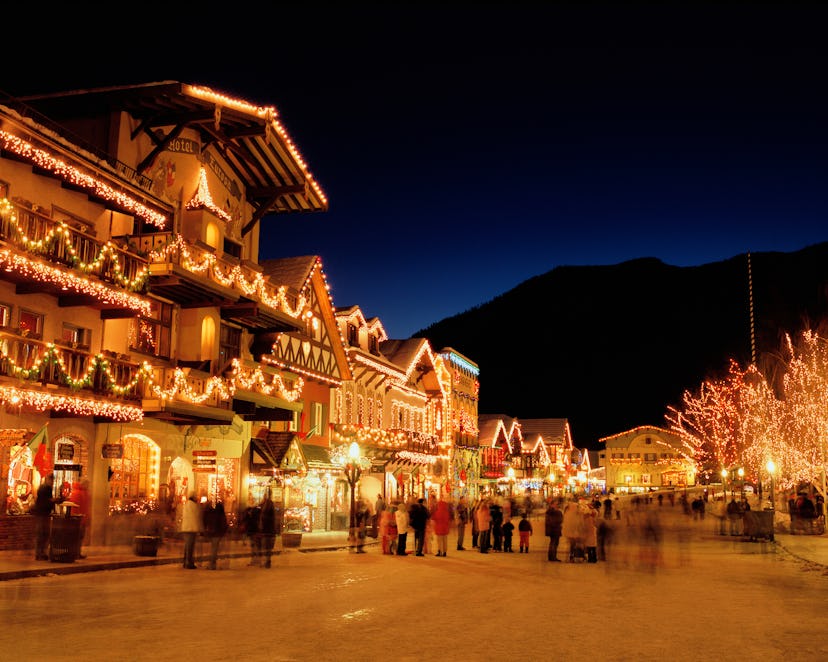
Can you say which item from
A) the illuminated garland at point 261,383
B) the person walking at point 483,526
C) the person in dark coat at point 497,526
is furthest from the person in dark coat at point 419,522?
the illuminated garland at point 261,383

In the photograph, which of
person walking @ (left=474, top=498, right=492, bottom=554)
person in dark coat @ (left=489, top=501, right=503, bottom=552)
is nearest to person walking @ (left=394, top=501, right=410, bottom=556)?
person walking @ (left=474, top=498, right=492, bottom=554)

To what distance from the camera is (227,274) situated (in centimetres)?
2875

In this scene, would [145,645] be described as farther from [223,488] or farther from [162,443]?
[223,488]

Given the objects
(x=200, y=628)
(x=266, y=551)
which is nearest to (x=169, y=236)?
(x=266, y=551)

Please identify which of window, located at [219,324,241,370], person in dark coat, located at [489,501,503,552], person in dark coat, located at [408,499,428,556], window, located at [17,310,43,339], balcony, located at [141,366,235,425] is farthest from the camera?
window, located at [219,324,241,370]

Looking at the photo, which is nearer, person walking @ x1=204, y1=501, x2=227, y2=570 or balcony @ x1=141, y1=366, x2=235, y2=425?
person walking @ x1=204, y1=501, x2=227, y2=570

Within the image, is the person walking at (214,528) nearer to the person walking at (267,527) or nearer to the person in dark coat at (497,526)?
the person walking at (267,527)

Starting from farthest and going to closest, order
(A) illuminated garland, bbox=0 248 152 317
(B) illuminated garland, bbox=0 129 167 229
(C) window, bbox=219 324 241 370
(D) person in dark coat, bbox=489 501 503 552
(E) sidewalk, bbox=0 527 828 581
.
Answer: (C) window, bbox=219 324 241 370 < (D) person in dark coat, bbox=489 501 503 552 < (B) illuminated garland, bbox=0 129 167 229 < (A) illuminated garland, bbox=0 248 152 317 < (E) sidewalk, bbox=0 527 828 581

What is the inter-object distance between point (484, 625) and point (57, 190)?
17.6 meters

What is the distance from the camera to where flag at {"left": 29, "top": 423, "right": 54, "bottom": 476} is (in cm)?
2145

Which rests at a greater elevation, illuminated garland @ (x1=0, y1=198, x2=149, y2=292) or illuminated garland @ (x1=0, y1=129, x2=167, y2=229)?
illuminated garland @ (x1=0, y1=129, x2=167, y2=229)

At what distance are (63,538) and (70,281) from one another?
6407mm

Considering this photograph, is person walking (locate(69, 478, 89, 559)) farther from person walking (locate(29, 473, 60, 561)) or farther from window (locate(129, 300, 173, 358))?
window (locate(129, 300, 173, 358))

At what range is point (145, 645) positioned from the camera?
10.3 m
